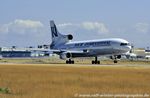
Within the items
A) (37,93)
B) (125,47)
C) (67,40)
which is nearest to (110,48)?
(125,47)

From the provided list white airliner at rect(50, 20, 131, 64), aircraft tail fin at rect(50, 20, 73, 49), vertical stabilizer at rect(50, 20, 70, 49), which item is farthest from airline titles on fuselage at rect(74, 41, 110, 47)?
vertical stabilizer at rect(50, 20, 70, 49)

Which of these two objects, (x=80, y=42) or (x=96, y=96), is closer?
(x=96, y=96)

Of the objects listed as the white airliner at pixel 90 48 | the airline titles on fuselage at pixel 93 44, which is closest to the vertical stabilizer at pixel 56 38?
the white airliner at pixel 90 48

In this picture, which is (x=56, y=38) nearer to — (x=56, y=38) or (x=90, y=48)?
(x=56, y=38)

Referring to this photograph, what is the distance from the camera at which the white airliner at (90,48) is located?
82.6 meters

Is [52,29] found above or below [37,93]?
above

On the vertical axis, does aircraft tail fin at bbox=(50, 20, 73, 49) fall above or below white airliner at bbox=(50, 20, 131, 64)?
above

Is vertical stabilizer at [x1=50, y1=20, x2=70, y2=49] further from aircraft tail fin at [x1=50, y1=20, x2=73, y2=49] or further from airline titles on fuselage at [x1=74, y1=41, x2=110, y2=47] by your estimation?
airline titles on fuselage at [x1=74, y1=41, x2=110, y2=47]

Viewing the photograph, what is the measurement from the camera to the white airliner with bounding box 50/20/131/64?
271 feet

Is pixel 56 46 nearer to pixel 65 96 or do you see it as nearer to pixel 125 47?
pixel 125 47

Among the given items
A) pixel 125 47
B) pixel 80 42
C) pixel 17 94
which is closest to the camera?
pixel 17 94

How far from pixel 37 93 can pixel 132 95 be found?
14.8ft

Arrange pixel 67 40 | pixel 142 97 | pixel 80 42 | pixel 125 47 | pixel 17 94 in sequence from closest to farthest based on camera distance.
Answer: pixel 142 97, pixel 17 94, pixel 125 47, pixel 80 42, pixel 67 40

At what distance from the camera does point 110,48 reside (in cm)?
8294
